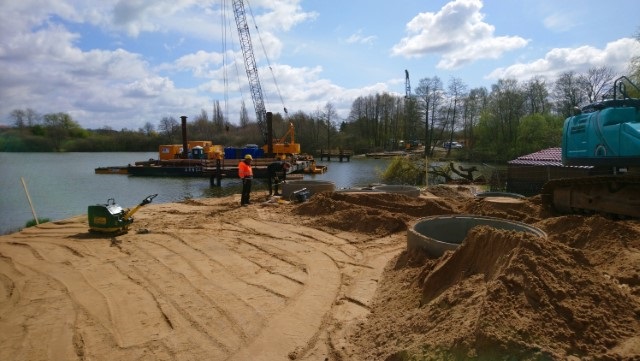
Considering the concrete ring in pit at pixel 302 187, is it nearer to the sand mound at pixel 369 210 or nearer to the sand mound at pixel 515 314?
the sand mound at pixel 369 210

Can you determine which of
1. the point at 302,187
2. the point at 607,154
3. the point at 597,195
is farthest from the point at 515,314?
the point at 302,187

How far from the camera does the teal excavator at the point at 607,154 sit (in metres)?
6.47

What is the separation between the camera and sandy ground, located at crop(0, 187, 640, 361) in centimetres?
305

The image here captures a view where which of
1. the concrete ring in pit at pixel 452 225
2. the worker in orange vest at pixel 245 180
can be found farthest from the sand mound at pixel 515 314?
the worker in orange vest at pixel 245 180

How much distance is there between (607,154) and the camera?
6.86 metres

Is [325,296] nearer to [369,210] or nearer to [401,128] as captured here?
[369,210]

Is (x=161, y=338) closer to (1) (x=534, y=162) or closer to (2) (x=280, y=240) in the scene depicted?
(2) (x=280, y=240)

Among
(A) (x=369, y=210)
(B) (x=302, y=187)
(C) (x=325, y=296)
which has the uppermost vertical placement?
(B) (x=302, y=187)

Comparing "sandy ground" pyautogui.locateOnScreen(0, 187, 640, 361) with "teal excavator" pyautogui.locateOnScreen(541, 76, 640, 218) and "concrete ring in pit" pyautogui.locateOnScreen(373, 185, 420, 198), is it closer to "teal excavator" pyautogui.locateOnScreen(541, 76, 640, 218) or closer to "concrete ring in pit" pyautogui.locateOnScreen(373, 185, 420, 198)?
"teal excavator" pyautogui.locateOnScreen(541, 76, 640, 218)


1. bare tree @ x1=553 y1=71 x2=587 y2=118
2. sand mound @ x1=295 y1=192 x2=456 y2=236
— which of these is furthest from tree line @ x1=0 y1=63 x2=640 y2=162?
sand mound @ x1=295 y1=192 x2=456 y2=236

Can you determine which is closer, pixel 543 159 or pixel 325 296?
pixel 325 296

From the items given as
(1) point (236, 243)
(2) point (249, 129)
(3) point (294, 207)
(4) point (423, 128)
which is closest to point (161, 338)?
(1) point (236, 243)

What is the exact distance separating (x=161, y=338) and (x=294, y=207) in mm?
8006

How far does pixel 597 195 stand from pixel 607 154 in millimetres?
767
